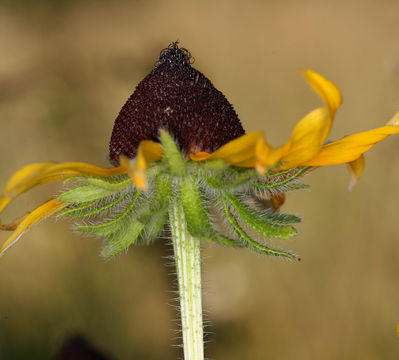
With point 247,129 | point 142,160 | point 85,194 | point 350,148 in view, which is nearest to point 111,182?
point 85,194

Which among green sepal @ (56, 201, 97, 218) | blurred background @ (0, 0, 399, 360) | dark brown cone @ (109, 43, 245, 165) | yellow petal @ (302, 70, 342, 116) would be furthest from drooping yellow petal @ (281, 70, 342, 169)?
blurred background @ (0, 0, 399, 360)

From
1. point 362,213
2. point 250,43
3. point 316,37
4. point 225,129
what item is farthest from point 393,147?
point 225,129

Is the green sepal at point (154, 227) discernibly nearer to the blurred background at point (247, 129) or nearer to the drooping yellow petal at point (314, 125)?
the drooping yellow petal at point (314, 125)

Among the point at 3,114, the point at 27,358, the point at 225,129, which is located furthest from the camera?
the point at 3,114

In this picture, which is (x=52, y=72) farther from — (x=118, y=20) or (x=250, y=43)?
(x=250, y=43)

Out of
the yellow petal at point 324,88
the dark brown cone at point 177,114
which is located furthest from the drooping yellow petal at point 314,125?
the dark brown cone at point 177,114

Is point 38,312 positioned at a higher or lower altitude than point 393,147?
lower

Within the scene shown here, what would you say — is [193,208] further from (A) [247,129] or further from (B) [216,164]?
(A) [247,129]
